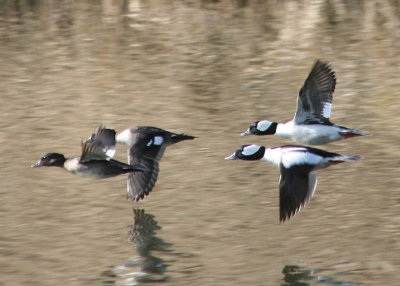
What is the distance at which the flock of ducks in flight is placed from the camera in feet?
34.9

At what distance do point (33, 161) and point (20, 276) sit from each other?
3.83 meters

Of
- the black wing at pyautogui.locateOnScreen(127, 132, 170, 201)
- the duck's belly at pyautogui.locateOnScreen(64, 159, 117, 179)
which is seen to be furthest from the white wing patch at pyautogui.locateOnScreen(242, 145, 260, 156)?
the duck's belly at pyautogui.locateOnScreen(64, 159, 117, 179)

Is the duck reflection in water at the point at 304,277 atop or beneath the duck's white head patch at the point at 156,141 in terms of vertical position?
beneath

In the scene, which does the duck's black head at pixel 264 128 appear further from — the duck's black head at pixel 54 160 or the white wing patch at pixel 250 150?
the duck's black head at pixel 54 160

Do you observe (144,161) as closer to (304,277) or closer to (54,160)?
(54,160)

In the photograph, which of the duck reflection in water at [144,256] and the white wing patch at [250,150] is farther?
the white wing patch at [250,150]

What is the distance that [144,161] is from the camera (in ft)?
39.5

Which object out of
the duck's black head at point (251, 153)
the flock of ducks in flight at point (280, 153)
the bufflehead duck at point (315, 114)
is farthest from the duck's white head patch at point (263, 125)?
the duck's black head at point (251, 153)

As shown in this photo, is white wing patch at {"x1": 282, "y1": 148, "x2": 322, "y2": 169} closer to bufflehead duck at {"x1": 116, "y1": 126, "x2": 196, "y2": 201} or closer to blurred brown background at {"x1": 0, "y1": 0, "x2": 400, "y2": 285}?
blurred brown background at {"x1": 0, "y1": 0, "x2": 400, "y2": 285}

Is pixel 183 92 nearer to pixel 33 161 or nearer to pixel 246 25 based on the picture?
pixel 33 161

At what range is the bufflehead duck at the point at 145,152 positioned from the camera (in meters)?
11.9

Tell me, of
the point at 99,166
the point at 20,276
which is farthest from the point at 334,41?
the point at 20,276

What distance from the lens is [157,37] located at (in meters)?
21.5

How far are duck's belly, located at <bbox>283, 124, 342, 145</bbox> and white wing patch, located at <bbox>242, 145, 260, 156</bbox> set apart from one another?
2.62 feet
